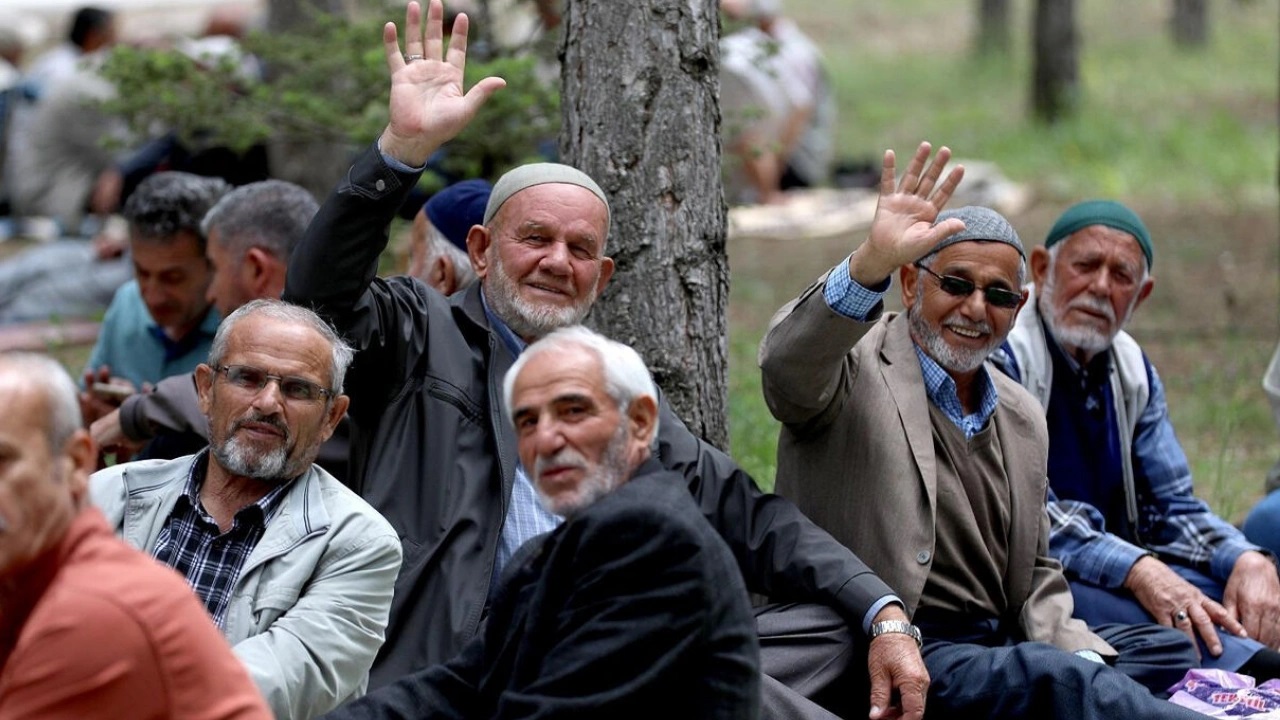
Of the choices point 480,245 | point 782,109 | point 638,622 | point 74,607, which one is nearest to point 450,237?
point 480,245

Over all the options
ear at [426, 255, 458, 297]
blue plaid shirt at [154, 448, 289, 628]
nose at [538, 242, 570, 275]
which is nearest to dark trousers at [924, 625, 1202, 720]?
nose at [538, 242, 570, 275]

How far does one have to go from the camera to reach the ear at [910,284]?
478 cm

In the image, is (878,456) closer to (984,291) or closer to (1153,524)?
(984,291)

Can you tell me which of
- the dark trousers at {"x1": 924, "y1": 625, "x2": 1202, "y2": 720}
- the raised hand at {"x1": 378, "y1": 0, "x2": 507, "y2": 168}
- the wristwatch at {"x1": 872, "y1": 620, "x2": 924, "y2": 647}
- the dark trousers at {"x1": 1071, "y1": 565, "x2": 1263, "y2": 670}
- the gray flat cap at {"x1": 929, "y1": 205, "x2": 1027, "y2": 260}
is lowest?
the dark trousers at {"x1": 1071, "y1": 565, "x2": 1263, "y2": 670}

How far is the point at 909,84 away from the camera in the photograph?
21938 millimetres

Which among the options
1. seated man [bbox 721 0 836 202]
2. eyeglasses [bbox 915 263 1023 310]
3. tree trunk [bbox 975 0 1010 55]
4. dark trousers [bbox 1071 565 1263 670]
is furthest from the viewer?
tree trunk [bbox 975 0 1010 55]

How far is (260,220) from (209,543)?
6.33 ft

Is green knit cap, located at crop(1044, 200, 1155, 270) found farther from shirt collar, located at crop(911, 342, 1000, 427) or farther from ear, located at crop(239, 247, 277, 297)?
ear, located at crop(239, 247, 277, 297)

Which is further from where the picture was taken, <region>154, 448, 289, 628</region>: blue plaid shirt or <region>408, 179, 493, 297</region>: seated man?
<region>408, 179, 493, 297</region>: seated man

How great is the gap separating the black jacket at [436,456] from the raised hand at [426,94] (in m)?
0.09

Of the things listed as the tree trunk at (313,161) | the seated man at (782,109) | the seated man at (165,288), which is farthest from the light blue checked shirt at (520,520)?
the seated man at (782,109)

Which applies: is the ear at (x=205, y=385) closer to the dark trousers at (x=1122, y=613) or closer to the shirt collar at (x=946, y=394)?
the shirt collar at (x=946, y=394)

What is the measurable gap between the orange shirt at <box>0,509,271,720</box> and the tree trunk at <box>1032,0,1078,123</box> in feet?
49.4

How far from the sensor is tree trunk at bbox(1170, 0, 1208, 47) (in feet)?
76.6
